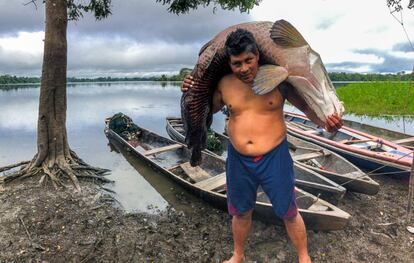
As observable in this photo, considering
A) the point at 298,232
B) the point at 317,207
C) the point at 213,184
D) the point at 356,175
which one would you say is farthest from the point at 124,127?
the point at 298,232

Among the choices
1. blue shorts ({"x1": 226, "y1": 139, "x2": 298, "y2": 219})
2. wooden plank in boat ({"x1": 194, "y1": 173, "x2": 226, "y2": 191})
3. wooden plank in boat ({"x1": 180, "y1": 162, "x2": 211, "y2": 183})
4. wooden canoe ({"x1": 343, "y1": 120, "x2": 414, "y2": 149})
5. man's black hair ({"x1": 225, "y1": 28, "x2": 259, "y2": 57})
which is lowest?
wooden plank in boat ({"x1": 180, "y1": 162, "x2": 211, "y2": 183})

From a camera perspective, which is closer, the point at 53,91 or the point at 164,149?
the point at 53,91

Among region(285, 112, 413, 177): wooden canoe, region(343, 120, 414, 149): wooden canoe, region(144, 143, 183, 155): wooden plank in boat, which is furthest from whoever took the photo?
region(343, 120, 414, 149): wooden canoe

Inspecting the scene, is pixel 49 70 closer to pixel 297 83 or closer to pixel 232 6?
pixel 232 6

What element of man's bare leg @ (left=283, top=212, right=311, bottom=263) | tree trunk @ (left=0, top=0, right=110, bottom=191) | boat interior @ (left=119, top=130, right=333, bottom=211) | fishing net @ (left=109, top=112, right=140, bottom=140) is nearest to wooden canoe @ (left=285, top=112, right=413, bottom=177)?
boat interior @ (left=119, top=130, right=333, bottom=211)

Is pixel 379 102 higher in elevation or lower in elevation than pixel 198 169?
higher

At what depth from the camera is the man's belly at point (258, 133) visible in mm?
2424

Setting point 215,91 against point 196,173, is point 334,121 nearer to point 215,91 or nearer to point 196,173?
point 215,91

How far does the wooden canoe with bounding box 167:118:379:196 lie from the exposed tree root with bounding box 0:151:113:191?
3.63 metres

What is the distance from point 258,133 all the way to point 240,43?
70 cm

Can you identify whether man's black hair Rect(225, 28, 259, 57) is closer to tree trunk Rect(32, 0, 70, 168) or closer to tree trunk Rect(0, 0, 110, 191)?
tree trunk Rect(0, 0, 110, 191)

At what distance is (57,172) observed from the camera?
571 centimetres

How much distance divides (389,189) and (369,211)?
1.17 metres

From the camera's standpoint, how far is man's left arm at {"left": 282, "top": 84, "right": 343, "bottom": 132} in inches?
78.5
